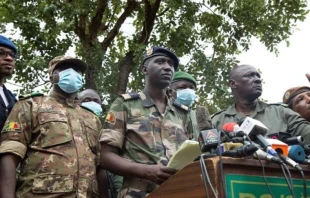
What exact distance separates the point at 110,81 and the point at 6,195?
6.72 metres

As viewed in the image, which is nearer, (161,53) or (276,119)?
(161,53)

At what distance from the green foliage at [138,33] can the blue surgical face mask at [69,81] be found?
5.38m

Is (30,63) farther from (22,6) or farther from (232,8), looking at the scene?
(232,8)

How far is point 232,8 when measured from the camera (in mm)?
10398

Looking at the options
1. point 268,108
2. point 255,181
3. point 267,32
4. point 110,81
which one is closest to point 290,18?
point 267,32

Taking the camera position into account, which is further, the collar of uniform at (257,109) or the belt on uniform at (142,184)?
the collar of uniform at (257,109)

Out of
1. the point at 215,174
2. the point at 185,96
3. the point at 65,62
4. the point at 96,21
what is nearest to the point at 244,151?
the point at 215,174

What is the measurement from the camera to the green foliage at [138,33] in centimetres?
919

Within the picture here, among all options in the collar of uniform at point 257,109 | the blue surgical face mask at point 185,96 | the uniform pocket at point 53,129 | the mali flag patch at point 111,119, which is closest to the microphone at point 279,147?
the mali flag patch at point 111,119

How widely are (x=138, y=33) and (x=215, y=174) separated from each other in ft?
29.9

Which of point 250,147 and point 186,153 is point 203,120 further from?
point 250,147

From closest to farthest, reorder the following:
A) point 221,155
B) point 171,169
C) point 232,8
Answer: point 221,155
point 171,169
point 232,8

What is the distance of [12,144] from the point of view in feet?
10.5

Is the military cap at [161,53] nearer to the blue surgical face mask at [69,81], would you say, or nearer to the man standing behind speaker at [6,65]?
the blue surgical face mask at [69,81]
